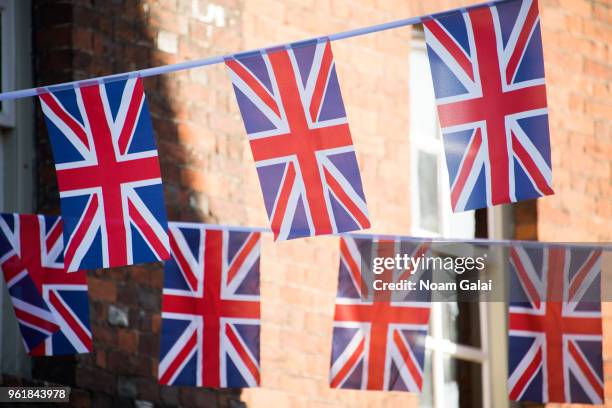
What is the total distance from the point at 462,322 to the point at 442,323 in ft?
0.80

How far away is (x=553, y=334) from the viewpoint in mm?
5246

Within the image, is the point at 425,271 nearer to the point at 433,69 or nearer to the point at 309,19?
the point at 433,69

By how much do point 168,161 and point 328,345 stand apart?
1.20 m

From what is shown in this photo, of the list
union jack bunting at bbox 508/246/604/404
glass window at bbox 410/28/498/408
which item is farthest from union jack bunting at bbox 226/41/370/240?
glass window at bbox 410/28/498/408

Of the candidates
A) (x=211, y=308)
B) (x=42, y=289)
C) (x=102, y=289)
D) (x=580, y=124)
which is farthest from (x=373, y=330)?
(x=580, y=124)

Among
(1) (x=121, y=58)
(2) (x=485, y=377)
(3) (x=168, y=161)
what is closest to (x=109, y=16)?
(1) (x=121, y=58)

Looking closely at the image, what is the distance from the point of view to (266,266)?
5480 mm

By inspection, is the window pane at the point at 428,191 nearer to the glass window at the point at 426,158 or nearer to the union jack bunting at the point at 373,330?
the glass window at the point at 426,158

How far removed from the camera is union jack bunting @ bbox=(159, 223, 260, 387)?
15.3 ft

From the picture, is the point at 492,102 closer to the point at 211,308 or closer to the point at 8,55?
the point at 211,308

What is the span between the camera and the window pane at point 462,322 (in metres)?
6.52

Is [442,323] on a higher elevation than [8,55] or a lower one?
lower

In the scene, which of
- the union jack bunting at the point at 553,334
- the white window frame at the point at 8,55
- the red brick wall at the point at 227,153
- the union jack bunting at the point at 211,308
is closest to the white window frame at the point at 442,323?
the red brick wall at the point at 227,153

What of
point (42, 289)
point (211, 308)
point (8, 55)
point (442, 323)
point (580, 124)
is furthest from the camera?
point (580, 124)
